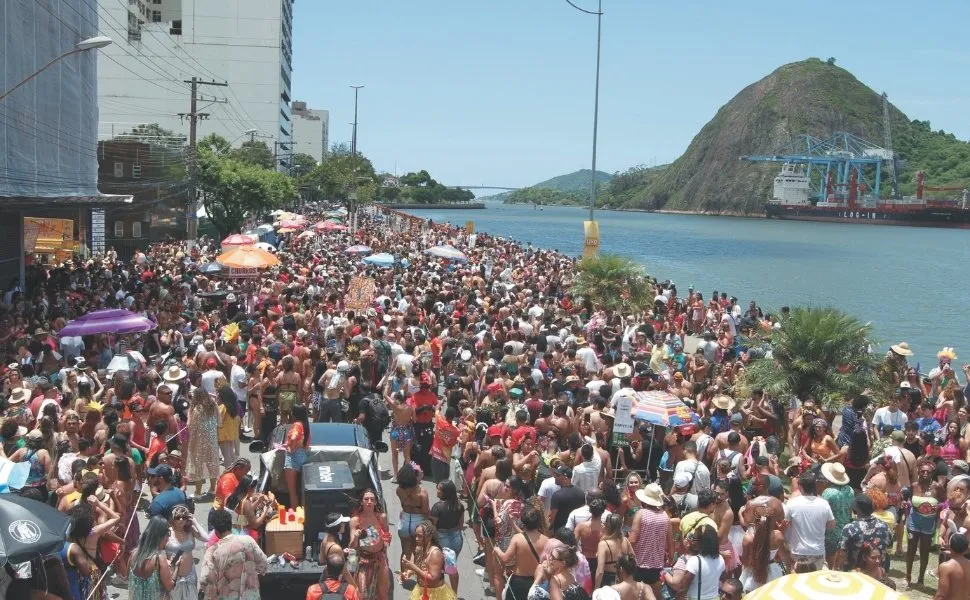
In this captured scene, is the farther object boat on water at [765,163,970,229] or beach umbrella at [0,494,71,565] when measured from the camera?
boat on water at [765,163,970,229]

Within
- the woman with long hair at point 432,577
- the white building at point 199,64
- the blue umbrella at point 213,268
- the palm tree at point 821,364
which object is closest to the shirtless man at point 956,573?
the woman with long hair at point 432,577

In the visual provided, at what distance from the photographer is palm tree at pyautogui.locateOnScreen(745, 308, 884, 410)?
13.0m

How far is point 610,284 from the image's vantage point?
853 inches

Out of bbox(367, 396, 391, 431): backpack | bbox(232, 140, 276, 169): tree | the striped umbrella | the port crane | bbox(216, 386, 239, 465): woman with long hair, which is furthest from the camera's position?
the port crane

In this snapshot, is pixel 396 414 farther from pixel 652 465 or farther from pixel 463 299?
pixel 463 299

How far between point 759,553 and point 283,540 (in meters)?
3.85

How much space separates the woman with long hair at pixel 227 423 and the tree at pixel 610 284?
12331mm

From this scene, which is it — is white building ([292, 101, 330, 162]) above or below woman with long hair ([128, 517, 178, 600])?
above

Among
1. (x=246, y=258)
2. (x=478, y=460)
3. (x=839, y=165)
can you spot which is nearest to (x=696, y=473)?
(x=478, y=460)

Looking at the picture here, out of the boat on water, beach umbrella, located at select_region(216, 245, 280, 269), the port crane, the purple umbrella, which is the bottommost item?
the purple umbrella

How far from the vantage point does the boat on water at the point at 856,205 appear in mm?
158125

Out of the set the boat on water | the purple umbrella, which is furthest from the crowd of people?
the boat on water

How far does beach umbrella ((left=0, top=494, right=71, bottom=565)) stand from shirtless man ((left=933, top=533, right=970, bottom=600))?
613 centimetres

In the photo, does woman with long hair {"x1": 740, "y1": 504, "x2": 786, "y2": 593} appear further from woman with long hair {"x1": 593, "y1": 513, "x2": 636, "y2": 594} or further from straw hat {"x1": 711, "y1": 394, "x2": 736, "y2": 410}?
straw hat {"x1": 711, "y1": 394, "x2": 736, "y2": 410}
